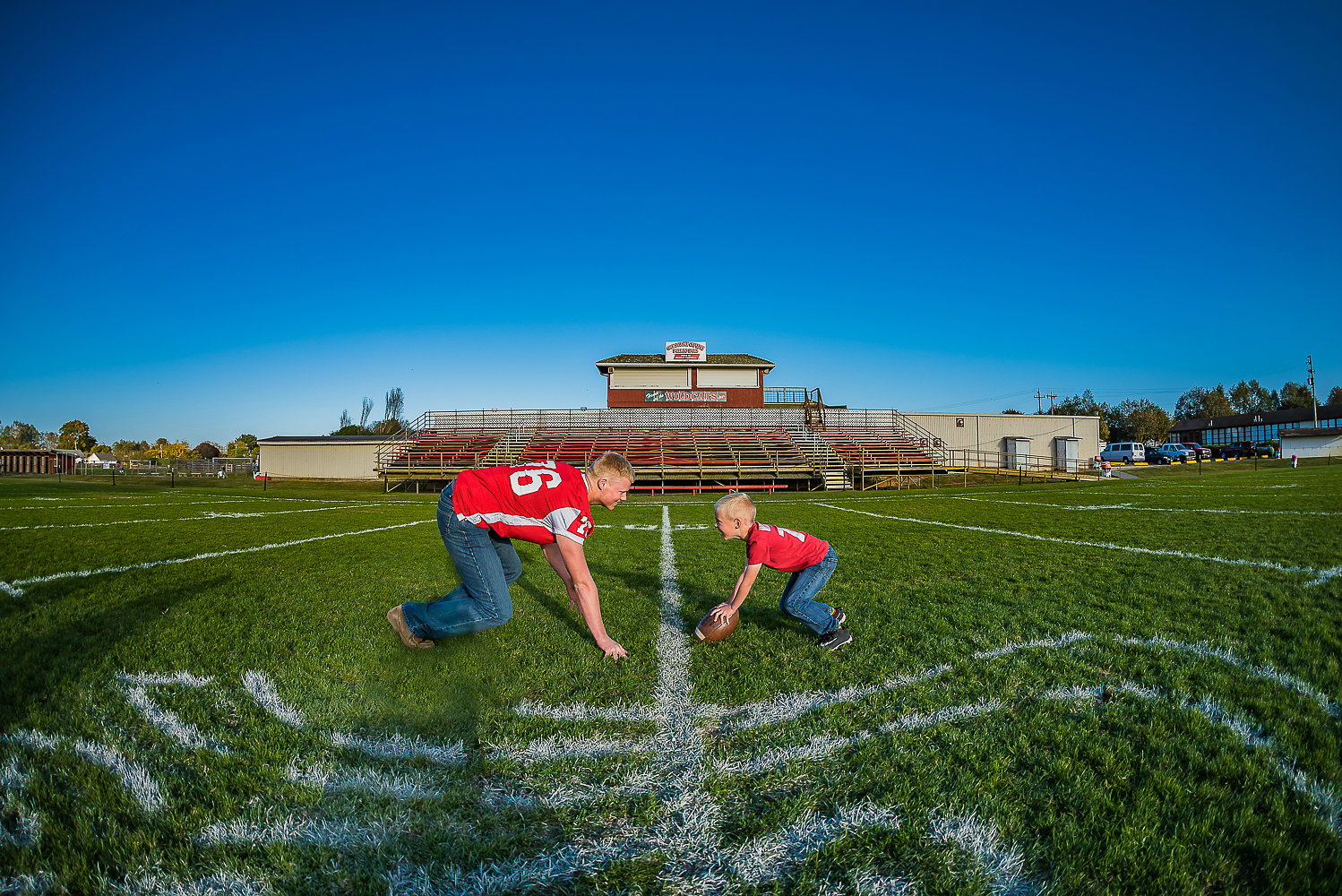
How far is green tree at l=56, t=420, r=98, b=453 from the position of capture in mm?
92625

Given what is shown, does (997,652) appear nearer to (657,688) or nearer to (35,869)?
(657,688)

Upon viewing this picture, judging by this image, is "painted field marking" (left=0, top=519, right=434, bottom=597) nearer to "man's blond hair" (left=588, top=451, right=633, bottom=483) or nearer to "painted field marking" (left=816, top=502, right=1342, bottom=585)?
"man's blond hair" (left=588, top=451, right=633, bottom=483)

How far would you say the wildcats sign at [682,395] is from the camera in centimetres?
4112

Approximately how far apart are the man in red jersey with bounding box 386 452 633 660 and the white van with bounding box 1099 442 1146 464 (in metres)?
50.0

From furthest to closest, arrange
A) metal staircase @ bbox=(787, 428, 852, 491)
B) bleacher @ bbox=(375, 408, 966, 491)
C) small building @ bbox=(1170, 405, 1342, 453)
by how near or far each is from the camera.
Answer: small building @ bbox=(1170, 405, 1342, 453), bleacher @ bbox=(375, 408, 966, 491), metal staircase @ bbox=(787, 428, 852, 491)

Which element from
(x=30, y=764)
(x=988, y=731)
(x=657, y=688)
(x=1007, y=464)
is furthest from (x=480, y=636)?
(x=1007, y=464)

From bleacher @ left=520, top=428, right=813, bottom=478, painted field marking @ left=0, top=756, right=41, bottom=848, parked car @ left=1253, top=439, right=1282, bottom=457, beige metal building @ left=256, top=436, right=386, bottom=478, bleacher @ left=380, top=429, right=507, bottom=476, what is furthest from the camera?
parked car @ left=1253, top=439, right=1282, bottom=457

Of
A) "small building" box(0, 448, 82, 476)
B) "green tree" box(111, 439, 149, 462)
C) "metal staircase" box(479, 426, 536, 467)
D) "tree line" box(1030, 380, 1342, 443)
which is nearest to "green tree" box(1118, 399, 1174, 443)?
"tree line" box(1030, 380, 1342, 443)

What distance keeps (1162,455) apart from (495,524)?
56.6 metres

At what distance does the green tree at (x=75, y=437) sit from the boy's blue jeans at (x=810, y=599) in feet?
391

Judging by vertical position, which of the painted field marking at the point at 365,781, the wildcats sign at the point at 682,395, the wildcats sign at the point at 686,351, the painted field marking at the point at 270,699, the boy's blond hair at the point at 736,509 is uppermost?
the wildcats sign at the point at 686,351

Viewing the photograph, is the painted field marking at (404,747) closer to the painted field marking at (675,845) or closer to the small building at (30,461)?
the painted field marking at (675,845)

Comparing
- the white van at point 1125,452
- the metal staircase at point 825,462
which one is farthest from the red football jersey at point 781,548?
the white van at point 1125,452

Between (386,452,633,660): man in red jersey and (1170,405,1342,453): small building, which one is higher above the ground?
(1170,405,1342,453): small building
